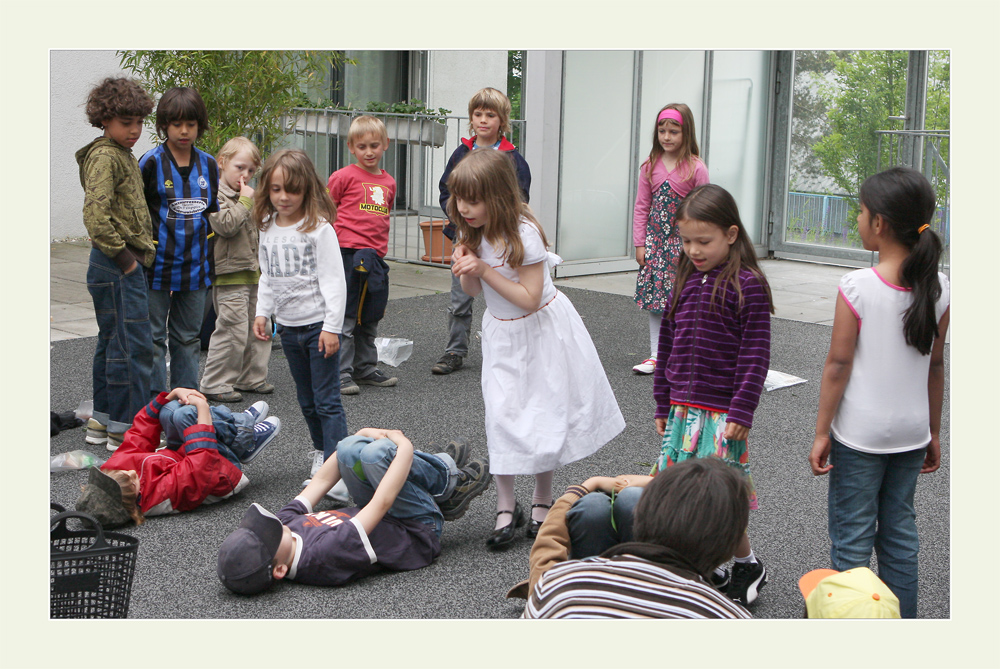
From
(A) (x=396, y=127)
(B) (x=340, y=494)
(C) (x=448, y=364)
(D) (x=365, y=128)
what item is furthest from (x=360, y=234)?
(A) (x=396, y=127)

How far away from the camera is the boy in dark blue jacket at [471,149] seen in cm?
564

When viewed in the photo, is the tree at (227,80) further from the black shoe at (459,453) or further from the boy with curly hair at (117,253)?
the black shoe at (459,453)

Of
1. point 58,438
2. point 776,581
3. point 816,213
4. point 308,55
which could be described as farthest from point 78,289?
point 816,213

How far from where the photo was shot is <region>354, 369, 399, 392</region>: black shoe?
19.5 ft

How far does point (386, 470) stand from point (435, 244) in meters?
7.82

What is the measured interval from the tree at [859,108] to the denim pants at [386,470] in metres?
8.40

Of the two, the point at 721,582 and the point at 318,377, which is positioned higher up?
the point at 318,377

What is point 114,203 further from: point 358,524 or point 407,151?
point 407,151

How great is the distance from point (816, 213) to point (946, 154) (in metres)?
2.23

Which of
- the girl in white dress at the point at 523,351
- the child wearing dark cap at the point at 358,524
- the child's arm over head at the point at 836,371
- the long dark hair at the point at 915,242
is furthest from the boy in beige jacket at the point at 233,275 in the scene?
the long dark hair at the point at 915,242

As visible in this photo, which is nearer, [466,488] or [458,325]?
[466,488]

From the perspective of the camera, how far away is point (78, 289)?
344 inches

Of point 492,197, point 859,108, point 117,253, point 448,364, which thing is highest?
point 859,108

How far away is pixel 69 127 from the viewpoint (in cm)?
1136
